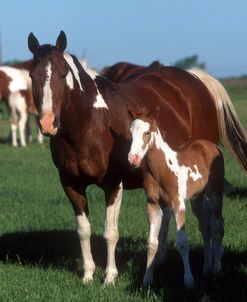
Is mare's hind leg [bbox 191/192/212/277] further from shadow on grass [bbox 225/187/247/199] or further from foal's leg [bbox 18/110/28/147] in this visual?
foal's leg [bbox 18/110/28/147]

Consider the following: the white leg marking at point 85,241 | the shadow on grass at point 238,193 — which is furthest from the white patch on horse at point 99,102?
the shadow on grass at point 238,193

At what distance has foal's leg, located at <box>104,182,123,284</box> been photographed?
6.70 meters

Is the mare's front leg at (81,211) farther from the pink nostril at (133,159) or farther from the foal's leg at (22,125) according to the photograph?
the foal's leg at (22,125)

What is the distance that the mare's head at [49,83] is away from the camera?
586cm

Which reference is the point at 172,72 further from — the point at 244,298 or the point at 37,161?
the point at 37,161

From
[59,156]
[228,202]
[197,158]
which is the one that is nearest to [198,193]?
[197,158]

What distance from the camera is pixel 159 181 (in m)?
6.12

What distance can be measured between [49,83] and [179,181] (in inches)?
49.4

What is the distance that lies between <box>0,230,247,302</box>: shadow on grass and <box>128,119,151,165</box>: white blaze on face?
3.60 ft

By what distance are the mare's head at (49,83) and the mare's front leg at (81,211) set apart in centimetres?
86

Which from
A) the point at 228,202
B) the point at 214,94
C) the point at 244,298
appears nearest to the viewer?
the point at 244,298

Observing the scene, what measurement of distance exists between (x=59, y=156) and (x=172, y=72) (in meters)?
2.18

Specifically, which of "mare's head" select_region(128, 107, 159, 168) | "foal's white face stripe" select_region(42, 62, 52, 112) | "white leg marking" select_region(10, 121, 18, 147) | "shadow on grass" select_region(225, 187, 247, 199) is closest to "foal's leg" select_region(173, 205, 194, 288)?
"mare's head" select_region(128, 107, 159, 168)

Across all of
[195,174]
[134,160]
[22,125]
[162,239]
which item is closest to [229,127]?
[162,239]
